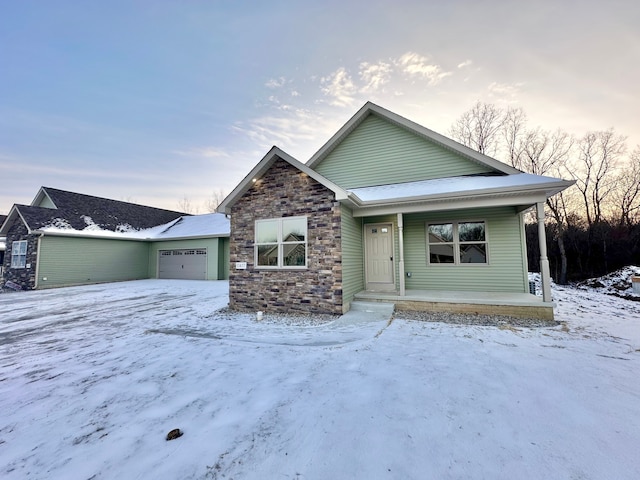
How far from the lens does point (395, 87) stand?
10336mm

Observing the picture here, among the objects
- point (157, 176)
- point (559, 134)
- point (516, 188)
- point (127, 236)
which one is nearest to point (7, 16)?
point (157, 176)

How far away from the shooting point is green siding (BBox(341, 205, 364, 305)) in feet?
22.4

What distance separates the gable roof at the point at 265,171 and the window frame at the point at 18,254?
14448mm

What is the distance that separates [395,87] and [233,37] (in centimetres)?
628

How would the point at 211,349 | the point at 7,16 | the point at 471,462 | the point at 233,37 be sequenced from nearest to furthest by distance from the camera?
the point at 471,462, the point at 211,349, the point at 7,16, the point at 233,37

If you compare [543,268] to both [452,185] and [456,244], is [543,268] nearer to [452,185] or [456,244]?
[456,244]

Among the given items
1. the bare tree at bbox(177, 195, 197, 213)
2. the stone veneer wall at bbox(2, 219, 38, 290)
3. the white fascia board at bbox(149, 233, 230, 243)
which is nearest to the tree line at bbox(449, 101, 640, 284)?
the white fascia board at bbox(149, 233, 230, 243)

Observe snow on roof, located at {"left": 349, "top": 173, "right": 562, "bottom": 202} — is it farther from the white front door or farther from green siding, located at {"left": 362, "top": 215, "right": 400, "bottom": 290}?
the white front door

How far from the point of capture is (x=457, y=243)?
809 centimetres

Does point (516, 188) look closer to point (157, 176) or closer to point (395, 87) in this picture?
point (395, 87)

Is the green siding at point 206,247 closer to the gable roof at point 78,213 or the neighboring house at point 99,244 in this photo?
the neighboring house at point 99,244

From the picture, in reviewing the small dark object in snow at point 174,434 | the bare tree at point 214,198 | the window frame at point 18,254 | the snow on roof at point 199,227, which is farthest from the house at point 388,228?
the bare tree at point 214,198

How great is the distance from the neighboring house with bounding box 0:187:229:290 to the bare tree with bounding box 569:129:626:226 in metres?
23.8

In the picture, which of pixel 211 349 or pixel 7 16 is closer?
pixel 211 349
